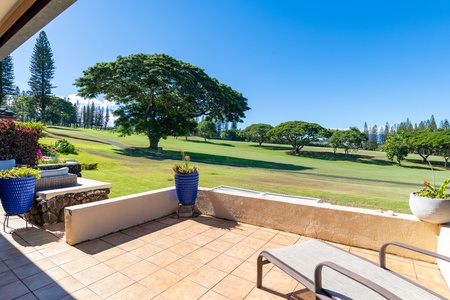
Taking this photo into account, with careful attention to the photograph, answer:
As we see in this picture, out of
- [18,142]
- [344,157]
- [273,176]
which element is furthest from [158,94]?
[344,157]

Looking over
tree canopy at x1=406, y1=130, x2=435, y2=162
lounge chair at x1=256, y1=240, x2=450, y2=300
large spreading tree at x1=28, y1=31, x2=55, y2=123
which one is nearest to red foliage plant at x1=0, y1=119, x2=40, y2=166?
lounge chair at x1=256, y1=240, x2=450, y2=300

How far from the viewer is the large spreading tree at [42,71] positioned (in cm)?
2845

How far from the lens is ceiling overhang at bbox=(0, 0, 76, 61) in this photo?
6.68 feet

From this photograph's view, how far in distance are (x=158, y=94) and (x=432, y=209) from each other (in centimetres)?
2158

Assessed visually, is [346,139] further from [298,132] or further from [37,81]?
[37,81]

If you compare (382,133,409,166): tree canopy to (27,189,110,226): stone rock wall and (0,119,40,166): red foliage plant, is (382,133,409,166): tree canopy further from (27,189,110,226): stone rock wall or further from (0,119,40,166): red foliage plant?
(0,119,40,166): red foliage plant

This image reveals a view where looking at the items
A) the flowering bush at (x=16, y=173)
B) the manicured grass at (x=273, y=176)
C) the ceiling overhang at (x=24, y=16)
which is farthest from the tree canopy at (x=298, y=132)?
the ceiling overhang at (x=24, y=16)

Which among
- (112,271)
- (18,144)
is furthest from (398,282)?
(18,144)

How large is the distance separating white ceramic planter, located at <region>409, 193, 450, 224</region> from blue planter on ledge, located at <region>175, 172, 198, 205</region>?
9.40ft

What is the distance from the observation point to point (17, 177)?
325cm

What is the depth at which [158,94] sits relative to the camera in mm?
21547

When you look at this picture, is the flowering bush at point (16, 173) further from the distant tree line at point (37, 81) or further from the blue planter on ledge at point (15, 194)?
the distant tree line at point (37, 81)

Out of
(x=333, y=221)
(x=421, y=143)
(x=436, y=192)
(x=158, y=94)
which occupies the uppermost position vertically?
(x=158, y=94)

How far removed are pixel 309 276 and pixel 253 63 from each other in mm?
22825
